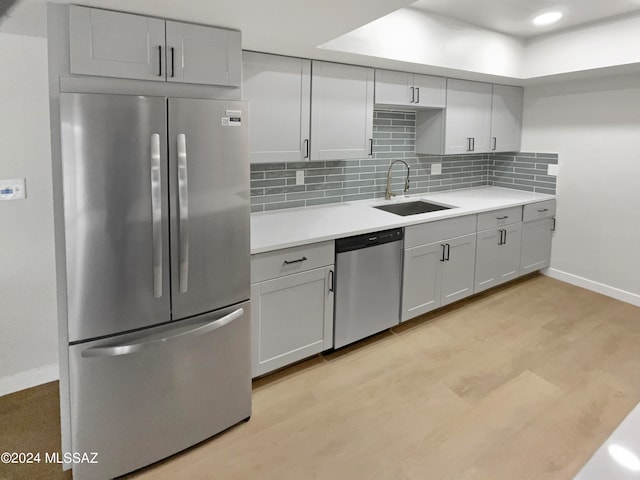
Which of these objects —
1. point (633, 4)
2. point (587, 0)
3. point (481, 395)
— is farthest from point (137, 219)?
point (633, 4)

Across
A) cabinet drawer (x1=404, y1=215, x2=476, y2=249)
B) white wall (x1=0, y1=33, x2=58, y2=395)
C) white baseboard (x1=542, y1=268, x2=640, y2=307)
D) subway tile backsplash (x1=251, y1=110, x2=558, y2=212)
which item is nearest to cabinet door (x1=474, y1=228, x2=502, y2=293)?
cabinet drawer (x1=404, y1=215, x2=476, y2=249)

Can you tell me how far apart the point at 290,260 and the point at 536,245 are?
2.98 meters

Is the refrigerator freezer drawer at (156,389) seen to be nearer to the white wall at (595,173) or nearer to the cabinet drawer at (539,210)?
the cabinet drawer at (539,210)

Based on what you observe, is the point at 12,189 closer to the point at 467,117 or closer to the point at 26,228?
the point at 26,228

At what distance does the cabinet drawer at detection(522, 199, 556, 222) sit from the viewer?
13.3 ft

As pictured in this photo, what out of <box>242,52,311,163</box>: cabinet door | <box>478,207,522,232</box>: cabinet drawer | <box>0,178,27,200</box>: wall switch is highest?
<box>242,52,311,163</box>: cabinet door

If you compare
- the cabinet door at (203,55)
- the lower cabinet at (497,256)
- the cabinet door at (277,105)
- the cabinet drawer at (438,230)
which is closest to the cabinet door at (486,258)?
the lower cabinet at (497,256)

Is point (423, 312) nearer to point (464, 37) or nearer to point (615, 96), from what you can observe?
point (464, 37)

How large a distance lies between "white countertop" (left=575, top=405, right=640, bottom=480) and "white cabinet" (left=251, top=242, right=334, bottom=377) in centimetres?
182

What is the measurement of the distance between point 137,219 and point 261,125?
122 centimetres

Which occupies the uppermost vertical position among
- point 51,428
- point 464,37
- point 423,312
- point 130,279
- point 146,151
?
point 464,37

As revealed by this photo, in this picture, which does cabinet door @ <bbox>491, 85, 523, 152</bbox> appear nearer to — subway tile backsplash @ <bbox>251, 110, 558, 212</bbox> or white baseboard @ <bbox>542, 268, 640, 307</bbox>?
subway tile backsplash @ <bbox>251, 110, 558, 212</bbox>

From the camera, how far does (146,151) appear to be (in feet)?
5.71

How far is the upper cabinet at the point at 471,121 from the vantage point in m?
3.78
